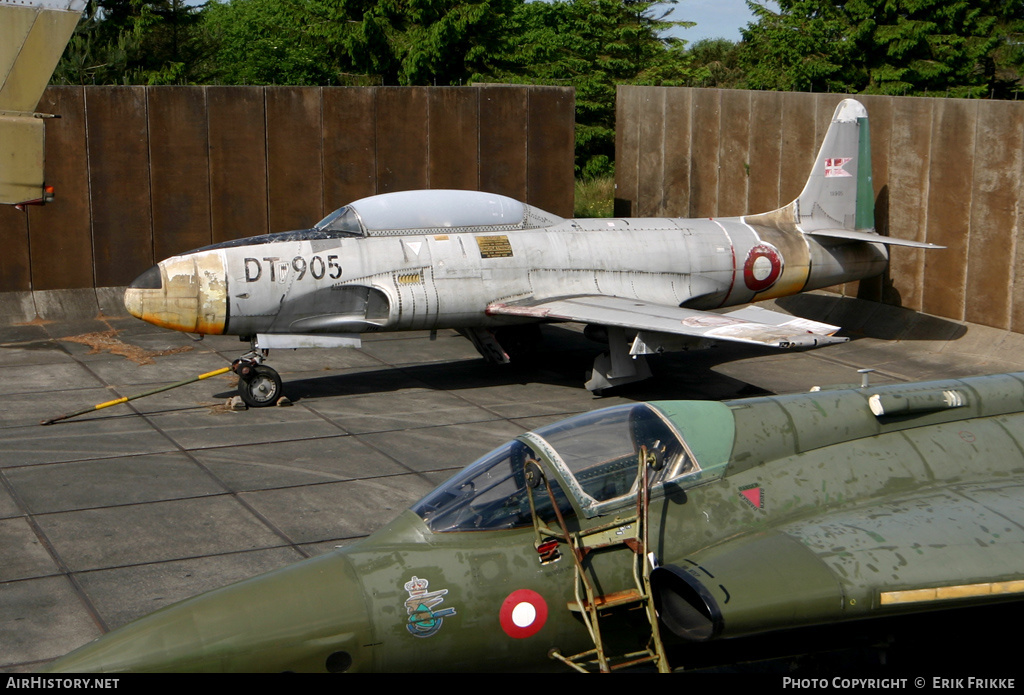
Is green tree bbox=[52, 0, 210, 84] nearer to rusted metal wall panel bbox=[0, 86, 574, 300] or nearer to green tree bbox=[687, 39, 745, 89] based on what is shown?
rusted metal wall panel bbox=[0, 86, 574, 300]

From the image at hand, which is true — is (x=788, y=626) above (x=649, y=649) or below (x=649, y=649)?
above

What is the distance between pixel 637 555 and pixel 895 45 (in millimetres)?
34200

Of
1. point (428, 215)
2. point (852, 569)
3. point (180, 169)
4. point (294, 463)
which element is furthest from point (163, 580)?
point (180, 169)

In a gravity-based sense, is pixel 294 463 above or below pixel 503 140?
below

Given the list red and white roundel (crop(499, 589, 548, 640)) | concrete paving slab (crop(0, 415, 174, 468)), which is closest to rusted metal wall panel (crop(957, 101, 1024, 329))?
concrete paving slab (crop(0, 415, 174, 468))

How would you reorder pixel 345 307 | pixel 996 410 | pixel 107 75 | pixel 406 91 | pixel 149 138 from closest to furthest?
1. pixel 996 410
2. pixel 345 307
3. pixel 149 138
4. pixel 406 91
5. pixel 107 75

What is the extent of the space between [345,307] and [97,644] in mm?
8599

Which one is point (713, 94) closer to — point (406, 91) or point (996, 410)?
point (406, 91)

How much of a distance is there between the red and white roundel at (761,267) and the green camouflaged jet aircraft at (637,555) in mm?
8414

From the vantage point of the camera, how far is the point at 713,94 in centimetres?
2075

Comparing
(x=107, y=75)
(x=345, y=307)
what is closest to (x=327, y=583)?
(x=345, y=307)

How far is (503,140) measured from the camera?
21.2 m

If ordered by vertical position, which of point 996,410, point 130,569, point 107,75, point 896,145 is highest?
point 107,75

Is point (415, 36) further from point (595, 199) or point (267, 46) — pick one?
point (267, 46)
